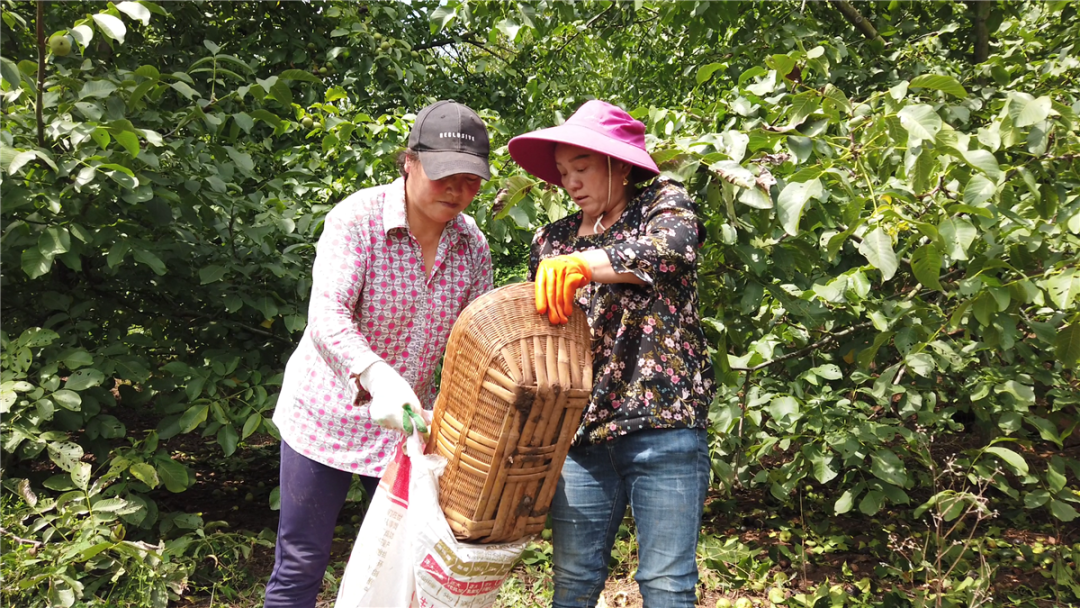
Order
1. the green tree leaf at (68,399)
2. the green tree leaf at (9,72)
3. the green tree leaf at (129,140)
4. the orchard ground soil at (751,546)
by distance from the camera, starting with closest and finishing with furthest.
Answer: the green tree leaf at (9,72)
the green tree leaf at (129,140)
the green tree leaf at (68,399)
the orchard ground soil at (751,546)

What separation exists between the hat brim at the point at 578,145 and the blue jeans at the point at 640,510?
→ 589 millimetres

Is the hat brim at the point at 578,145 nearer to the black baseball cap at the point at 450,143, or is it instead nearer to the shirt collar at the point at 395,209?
the black baseball cap at the point at 450,143

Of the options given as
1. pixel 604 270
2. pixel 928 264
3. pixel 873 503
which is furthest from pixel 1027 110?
pixel 873 503

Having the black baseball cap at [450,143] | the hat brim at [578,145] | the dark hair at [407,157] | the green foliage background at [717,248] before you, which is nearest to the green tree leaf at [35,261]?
the green foliage background at [717,248]

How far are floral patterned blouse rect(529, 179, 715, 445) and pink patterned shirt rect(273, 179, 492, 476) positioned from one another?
372mm

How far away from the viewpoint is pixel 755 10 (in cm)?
395

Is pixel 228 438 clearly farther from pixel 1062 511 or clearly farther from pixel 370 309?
pixel 1062 511

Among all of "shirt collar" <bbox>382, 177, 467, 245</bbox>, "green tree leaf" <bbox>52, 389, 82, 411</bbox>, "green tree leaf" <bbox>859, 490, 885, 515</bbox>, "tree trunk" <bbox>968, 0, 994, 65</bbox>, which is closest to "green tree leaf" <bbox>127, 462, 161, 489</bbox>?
"green tree leaf" <bbox>52, 389, 82, 411</bbox>

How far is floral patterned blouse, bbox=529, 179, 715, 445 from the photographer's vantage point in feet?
5.41

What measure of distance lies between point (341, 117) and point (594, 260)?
2.08 metres

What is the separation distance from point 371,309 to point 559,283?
53 centimetres

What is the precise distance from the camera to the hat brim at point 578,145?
5.65ft

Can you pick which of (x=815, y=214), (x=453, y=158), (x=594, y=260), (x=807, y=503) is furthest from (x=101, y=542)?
(x=807, y=503)

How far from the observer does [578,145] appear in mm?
1729
